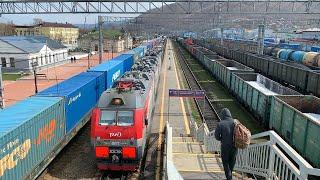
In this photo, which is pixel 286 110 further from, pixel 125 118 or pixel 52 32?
pixel 52 32

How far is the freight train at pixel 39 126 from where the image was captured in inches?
410

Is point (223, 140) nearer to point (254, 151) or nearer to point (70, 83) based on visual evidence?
point (254, 151)

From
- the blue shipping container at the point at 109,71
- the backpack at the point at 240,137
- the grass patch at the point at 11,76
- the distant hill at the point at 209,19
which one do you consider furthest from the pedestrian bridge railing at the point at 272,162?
the distant hill at the point at 209,19

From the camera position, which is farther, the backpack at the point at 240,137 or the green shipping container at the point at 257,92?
the green shipping container at the point at 257,92

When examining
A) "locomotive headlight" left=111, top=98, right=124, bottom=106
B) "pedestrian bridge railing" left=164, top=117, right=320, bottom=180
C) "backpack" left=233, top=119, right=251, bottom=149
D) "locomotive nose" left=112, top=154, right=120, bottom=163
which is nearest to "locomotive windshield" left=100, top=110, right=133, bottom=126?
"locomotive headlight" left=111, top=98, right=124, bottom=106

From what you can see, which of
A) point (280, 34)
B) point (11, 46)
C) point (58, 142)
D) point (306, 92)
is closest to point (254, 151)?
point (58, 142)

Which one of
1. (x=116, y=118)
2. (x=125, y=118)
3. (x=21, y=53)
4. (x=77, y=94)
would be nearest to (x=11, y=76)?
(x=21, y=53)

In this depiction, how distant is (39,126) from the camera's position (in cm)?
1231

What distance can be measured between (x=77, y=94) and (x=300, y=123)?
1064 centimetres

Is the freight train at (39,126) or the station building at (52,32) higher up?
the station building at (52,32)

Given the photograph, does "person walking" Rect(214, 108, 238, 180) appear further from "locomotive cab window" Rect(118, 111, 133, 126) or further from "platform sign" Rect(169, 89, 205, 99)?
"platform sign" Rect(169, 89, 205, 99)

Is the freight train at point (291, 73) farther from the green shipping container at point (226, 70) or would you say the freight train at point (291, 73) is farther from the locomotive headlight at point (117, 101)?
the locomotive headlight at point (117, 101)

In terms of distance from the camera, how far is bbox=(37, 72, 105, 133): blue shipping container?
51.8ft

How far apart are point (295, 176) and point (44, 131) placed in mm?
9245
